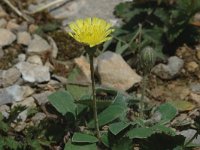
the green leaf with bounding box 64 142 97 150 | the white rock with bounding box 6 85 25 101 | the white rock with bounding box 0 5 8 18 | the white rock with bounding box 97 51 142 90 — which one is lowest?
the green leaf with bounding box 64 142 97 150

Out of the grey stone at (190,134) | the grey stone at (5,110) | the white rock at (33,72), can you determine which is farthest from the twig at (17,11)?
the grey stone at (190,134)

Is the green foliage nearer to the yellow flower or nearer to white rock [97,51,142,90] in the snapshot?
white rock [97,51,142,90]

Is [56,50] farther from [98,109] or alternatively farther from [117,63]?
[98,109]

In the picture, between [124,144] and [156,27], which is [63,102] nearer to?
[124,144]

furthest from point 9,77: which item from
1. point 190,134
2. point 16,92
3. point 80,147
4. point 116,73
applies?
point 190,134

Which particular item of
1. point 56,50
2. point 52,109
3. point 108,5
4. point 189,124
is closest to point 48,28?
point 56,50

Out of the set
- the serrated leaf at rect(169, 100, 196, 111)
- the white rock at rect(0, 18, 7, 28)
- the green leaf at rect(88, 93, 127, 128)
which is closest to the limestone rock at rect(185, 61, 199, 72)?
the serrated leaf at rect(169, 100, 196, 111)

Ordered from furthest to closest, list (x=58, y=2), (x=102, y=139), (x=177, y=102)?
(x=58, y=2), (x=177, y=102), (x=102, y=139)
